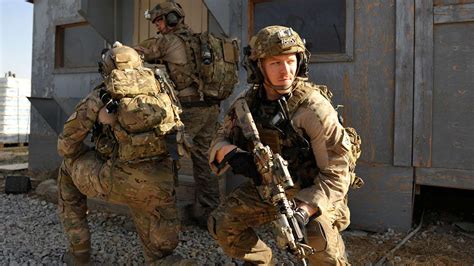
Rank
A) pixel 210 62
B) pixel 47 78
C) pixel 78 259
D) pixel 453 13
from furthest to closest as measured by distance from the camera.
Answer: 1. pixel 47 78
2. pixel 210 62
3. pixel 453 13
4. pixel 78 259

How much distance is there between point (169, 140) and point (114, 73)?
0.60 metres

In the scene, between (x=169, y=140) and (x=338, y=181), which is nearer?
(x=338, y=181)

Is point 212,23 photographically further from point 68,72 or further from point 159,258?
point 159,258

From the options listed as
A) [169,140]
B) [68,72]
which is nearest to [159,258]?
[169,140]

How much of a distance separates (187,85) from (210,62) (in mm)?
326

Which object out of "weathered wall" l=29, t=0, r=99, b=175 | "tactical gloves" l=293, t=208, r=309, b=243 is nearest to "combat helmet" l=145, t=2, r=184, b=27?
"tactical gloves" l=293, t=208, r=309, b=243

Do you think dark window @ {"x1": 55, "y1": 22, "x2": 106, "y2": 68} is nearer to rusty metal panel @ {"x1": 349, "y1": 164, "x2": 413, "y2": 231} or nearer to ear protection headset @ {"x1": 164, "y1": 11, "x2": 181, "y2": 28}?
ear protection headset @ {"x1": 164, "y1": 11, "x2": 181, "y2": 28}

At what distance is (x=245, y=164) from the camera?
2271mm

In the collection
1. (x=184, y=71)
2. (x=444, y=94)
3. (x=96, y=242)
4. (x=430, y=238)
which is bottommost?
(x=96, y=242)

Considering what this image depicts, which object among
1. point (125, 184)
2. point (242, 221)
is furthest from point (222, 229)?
point (125, 184)

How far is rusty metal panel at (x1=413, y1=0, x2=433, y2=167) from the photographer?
368 cm

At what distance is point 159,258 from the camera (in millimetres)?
2891

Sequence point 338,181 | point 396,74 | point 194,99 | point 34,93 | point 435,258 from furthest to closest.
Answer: point 34,93, point 194,99, point 396,74, point 435,258, point 338,181

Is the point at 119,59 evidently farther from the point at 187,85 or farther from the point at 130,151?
the point at 187,85
